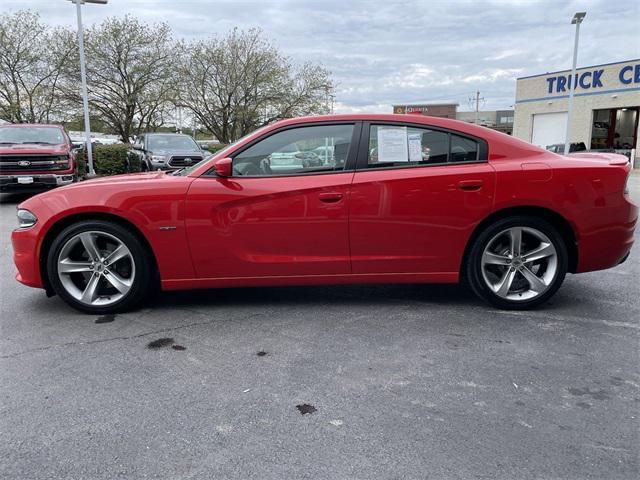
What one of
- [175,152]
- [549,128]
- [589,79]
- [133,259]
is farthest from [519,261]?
[549,128]

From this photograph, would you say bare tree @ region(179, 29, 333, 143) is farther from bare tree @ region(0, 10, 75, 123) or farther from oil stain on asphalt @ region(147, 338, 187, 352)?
oil stain on asphalt @ region(147, 338, 187, 352)

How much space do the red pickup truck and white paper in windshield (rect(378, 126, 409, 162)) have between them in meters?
9.45

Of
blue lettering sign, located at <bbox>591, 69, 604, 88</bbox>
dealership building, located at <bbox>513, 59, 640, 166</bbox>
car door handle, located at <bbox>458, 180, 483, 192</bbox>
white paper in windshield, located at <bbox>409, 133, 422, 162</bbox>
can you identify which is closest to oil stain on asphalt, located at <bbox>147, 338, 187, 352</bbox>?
white paper in windshield, located at <bbox>409, 133, 422, 162</bbox>

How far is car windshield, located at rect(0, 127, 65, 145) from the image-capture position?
11664 millimetres

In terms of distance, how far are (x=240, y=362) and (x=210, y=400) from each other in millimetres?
478

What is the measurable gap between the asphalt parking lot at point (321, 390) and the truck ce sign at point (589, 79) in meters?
24.4

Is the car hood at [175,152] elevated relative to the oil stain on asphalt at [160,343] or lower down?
elevated

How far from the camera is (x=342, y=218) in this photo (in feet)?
12.9

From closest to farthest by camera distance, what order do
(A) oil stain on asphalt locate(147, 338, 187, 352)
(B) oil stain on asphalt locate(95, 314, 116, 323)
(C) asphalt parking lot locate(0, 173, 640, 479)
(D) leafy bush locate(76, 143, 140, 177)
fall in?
(C) asphalt parking lot locate(0, 173, 640, 479), (A) oil stain on asphalt locate(147, 338, 187, 352), (B) oil stain on asphalt locate(95, 314, 116, 323), (D) leafy bush locate(76, 143, 140, 177)

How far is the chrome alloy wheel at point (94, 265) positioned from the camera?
403 cm

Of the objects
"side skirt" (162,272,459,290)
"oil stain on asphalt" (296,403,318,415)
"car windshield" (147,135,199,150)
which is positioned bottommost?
"oil stain on asphalt" (296,403,318,415)

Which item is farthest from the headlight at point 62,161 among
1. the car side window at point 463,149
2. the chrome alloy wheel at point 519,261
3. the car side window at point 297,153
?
the chrome alloy wheel at point 519,261

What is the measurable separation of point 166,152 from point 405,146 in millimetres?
11688

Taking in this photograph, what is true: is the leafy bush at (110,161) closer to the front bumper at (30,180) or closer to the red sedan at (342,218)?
the front bumper at (30,180)
